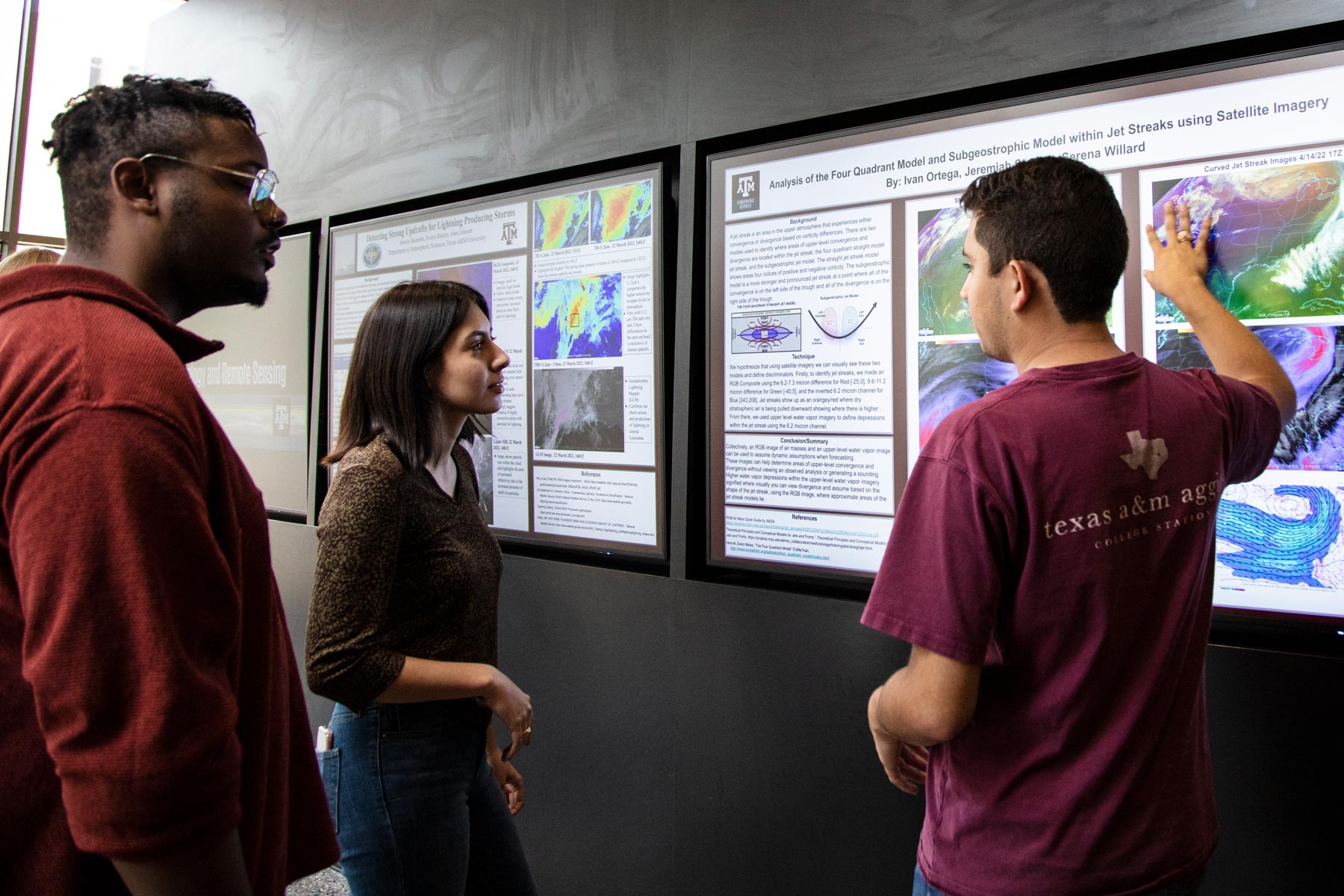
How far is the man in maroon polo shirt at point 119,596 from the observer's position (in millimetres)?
720

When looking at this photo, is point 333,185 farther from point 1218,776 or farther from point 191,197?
point 1218,776

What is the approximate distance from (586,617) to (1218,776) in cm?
153

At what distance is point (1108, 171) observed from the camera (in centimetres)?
170

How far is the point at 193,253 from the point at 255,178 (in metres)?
0.13

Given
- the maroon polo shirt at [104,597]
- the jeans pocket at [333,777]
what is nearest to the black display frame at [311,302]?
the jeans pocket at [333,777]

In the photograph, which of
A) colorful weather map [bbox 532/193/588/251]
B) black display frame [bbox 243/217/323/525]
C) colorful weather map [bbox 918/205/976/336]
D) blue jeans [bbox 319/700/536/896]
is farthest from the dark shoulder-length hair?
black display frame [bbox 243/217/323/525]

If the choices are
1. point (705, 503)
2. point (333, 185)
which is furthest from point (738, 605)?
point (333, 185)

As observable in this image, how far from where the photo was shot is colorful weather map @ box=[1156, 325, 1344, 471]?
1497 millimetres

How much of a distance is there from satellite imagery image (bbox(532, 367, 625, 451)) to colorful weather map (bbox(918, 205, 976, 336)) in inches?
34.3

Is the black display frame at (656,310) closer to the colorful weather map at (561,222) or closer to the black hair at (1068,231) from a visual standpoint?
the colorful weather map at (561,222)

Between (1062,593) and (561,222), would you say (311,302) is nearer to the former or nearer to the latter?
(561,222)

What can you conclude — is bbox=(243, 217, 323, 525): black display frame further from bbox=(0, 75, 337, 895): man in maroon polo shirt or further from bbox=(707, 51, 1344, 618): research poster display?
bbox=(0, 75, 337, 895): man in maroon polo shirt

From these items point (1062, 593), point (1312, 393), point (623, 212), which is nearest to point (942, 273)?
point (1312, 393)

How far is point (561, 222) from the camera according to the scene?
8.33ft
